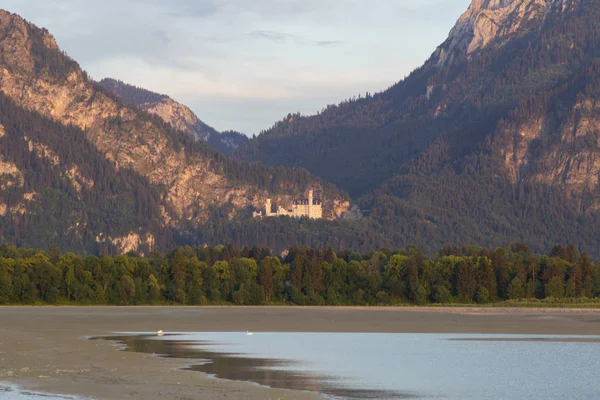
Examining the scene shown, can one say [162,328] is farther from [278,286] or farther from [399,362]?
[278,286]

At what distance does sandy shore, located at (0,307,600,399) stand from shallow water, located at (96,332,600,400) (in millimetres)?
→ 4031

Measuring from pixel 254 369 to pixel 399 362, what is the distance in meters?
12.0

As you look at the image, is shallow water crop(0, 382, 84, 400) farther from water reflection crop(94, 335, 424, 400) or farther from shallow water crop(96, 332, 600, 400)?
shallow water crop(96, 332, 600, 400)

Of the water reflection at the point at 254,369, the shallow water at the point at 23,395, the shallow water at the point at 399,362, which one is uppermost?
the shallow water at the point at 23,395

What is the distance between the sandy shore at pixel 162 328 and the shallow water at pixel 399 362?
13.2 feet

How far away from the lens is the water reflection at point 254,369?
63531 mm

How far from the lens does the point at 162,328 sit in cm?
12056

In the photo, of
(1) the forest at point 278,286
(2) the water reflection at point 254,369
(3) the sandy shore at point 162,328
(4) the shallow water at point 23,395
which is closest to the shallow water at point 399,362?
(2) the water reflection at point 254,369

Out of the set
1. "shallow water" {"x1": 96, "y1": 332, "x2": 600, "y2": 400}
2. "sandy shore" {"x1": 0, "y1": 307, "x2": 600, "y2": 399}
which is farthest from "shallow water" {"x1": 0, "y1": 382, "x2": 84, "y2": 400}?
"shallow water" {"x1": 96, "y1": 332, "x2": 600, "y2": 400}

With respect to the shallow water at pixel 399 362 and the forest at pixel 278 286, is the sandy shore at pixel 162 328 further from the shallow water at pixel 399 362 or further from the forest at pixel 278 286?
the forest at pixel 278 286

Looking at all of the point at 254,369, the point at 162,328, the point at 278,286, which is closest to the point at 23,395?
the point at 254,369

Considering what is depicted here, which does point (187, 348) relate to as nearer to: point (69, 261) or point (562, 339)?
point (562, 339)

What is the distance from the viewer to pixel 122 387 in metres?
62.6

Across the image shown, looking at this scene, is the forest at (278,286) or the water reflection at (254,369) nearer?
the water reflection at (254,369)
